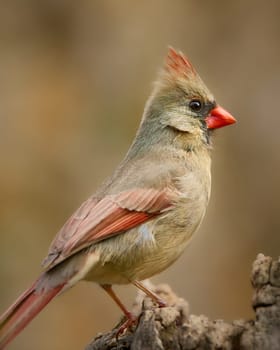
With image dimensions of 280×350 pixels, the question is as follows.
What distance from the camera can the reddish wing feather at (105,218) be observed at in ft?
17.7

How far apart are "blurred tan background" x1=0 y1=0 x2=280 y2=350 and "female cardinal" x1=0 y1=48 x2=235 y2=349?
91.3 inches

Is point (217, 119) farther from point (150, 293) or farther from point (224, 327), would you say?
point (224, 327)

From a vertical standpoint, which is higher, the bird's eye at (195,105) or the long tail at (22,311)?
the bird's eye at (195,105)

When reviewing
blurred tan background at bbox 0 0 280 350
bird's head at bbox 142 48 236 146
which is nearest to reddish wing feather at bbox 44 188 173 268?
bird's head at bbox 142 48 236 146

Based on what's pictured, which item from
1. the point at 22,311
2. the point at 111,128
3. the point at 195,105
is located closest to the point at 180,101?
the point at 195,105

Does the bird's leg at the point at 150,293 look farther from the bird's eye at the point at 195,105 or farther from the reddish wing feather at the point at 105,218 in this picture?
the bird's eye at the point at 195,105

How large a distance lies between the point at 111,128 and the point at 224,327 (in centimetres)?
457

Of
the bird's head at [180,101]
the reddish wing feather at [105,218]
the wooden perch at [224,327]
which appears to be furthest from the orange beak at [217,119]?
the wooden perch at [224,327]

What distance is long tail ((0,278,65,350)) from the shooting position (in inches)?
200

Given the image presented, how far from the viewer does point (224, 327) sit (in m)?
4.68

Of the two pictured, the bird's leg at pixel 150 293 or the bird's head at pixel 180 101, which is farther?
the bird's head at pixel 180 101

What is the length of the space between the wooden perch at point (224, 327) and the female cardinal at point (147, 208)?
1.74ft

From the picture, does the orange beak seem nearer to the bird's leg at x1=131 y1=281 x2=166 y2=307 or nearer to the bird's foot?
the bird's leg at x1=131 y1=281 x2=166 y2=307

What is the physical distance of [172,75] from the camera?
6.16 metres
